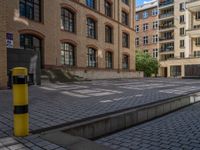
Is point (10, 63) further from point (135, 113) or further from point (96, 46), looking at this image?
point (96, 46)

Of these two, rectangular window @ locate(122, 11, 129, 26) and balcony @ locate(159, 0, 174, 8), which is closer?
rectangular window @ locate(122, 11, 129, 26)

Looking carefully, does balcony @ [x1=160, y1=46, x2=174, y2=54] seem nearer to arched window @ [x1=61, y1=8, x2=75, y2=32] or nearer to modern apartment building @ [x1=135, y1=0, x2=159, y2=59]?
modern apartment building @ [x1=135, y1=0, x2=159, y2=59]

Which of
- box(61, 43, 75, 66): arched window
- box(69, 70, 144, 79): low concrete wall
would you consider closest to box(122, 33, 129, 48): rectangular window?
box(69, 70, 144, 79): low concrete wall

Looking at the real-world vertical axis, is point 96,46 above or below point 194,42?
below

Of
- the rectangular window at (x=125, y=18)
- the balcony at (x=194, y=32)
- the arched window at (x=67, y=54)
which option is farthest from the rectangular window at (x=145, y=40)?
the arched window at (x=67, y=54)

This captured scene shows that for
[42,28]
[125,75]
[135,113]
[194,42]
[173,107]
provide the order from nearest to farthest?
[135,113]
[173,107]
[42,28]
[125,75]
[194,42]

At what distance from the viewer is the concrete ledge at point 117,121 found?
473 centimetres

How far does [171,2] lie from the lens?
5841 centimetres

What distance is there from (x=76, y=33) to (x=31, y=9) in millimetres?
6613

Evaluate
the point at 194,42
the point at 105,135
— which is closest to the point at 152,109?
the point at 105,135

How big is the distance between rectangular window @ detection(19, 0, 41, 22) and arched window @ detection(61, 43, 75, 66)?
4390mm

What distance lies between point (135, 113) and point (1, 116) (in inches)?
140

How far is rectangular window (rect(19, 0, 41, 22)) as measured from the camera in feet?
65.1

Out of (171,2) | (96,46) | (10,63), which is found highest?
(171,2)
